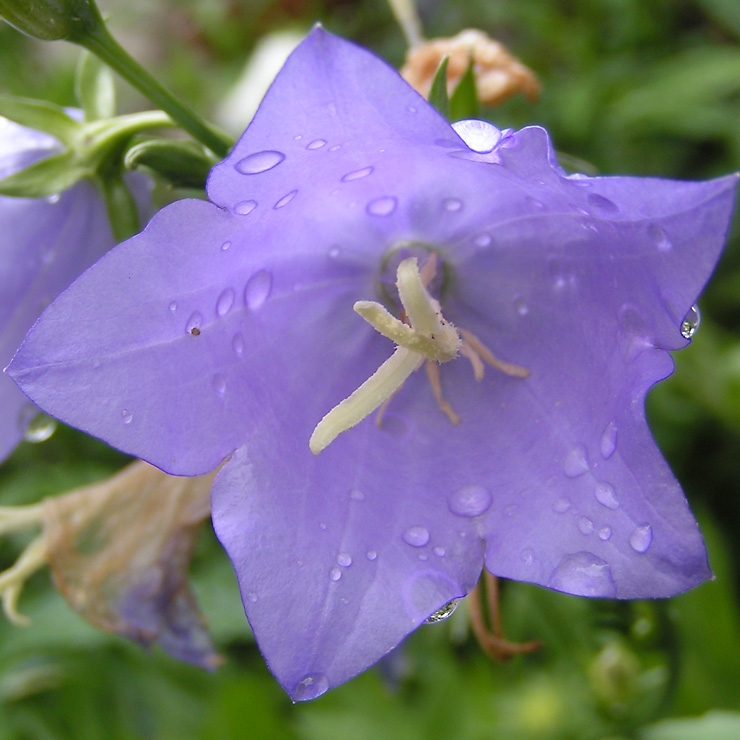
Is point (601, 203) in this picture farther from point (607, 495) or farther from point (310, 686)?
point (310, 686)

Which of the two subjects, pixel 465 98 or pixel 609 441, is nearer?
pixel 609 441

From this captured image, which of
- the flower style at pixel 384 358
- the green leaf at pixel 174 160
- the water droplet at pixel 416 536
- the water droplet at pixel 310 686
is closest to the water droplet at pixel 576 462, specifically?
the flower style at pixel 384 358

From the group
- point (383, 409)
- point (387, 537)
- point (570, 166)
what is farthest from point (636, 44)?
point (387, 537)

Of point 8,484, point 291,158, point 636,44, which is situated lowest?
point 8,484

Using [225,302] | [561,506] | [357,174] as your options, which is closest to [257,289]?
[225,302]

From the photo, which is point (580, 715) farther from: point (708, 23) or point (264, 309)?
point (708, 23)

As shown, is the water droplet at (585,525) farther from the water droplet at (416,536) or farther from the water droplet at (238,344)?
the water droplet at (238,344)

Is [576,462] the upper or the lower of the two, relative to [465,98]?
lower
